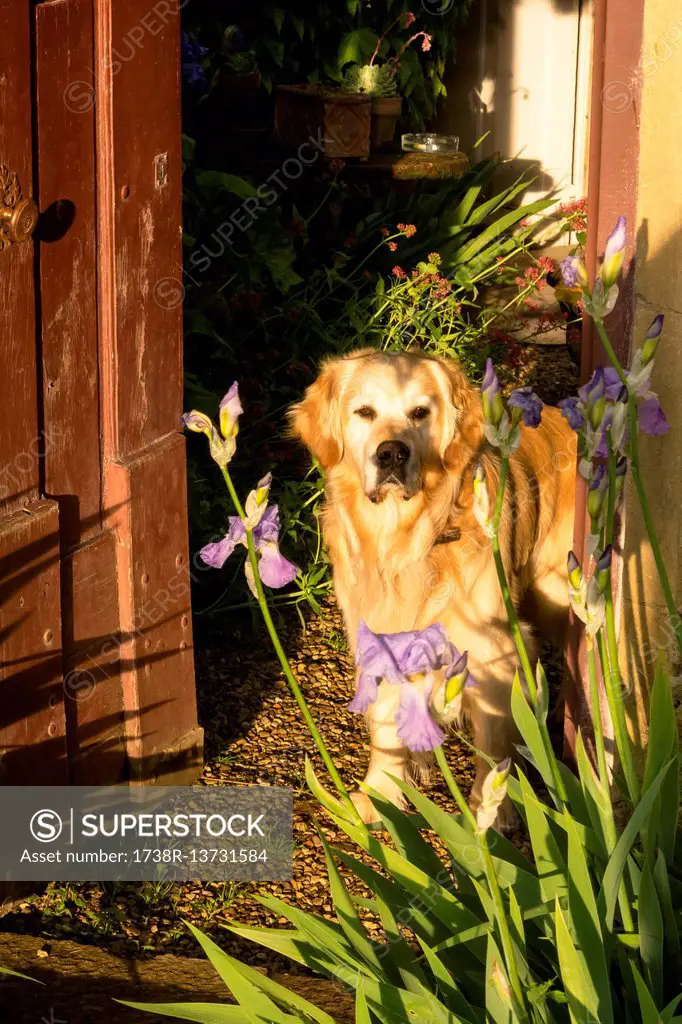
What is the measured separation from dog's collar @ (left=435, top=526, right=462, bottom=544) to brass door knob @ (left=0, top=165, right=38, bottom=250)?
126 cm

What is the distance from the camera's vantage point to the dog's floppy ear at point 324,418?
10.5 ft

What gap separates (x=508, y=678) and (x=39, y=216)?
5.29 ft

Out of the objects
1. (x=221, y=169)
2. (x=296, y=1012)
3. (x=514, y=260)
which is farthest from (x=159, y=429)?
(x=514, y=260)

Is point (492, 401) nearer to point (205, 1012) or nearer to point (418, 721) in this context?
point (418, 721)

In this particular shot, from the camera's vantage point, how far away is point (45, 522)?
2699 mm

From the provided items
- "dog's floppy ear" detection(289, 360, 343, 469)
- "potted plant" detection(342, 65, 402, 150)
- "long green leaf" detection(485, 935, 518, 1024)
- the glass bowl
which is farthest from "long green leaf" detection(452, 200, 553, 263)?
"long green leaf" detection(485, 935, 518, 1024)

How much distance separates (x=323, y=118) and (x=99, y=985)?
3.73m

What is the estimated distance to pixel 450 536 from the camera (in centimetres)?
319

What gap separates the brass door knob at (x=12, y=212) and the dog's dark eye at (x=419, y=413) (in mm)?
1025

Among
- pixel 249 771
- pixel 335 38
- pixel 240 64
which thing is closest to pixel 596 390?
pixel 249 771

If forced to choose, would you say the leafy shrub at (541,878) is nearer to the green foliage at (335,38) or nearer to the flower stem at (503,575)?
the flower stem at (503,575)

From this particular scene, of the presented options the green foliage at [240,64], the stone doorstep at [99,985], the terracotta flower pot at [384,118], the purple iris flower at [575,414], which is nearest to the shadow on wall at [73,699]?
the stone doorstep at [99,985]

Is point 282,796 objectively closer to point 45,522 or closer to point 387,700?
point 387,700

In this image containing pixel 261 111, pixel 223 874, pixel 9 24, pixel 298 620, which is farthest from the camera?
pixel 261 111
